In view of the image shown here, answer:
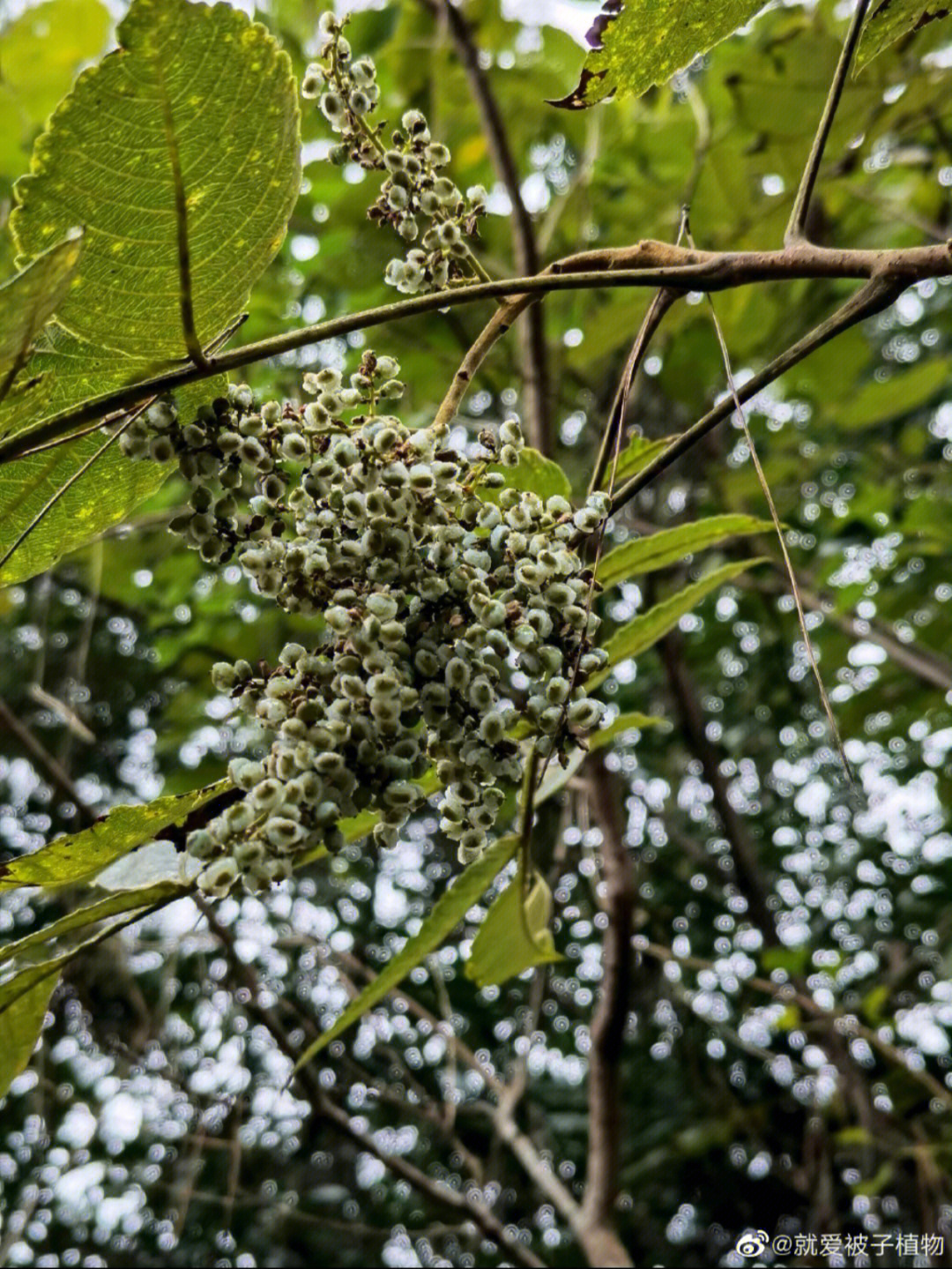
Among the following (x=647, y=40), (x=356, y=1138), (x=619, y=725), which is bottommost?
(x=356, y=1138)

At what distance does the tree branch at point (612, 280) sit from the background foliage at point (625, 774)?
104 cm

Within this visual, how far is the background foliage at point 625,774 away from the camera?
1825 millimetres

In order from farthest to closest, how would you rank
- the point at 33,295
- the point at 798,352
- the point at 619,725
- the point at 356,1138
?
the point at 356,1138 → the point at 619,725 → the point at 798,352 → the point at 33,295

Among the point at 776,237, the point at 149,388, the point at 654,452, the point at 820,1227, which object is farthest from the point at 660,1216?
the point at 149,388

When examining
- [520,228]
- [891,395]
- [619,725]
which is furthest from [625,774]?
[619,725]

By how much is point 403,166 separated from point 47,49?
149 centimetres

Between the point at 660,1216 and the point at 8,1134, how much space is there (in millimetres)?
1516

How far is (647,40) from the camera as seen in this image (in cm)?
61

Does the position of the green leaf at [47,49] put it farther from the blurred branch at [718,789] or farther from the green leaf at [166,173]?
the green leaf at [166,173]

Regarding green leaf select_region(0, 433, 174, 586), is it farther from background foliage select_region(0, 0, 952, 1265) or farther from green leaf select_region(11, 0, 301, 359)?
background foliage select_region(0, 0, 952, 1265)

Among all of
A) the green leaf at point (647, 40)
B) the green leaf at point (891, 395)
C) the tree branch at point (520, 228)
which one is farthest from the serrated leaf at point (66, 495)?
the green leaf at point (891, 395)

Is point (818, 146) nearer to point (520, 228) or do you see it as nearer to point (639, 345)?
point (639, 345)

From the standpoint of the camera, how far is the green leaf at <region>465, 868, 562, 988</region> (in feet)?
2.73

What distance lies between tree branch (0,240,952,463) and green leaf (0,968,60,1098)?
0.92ft
